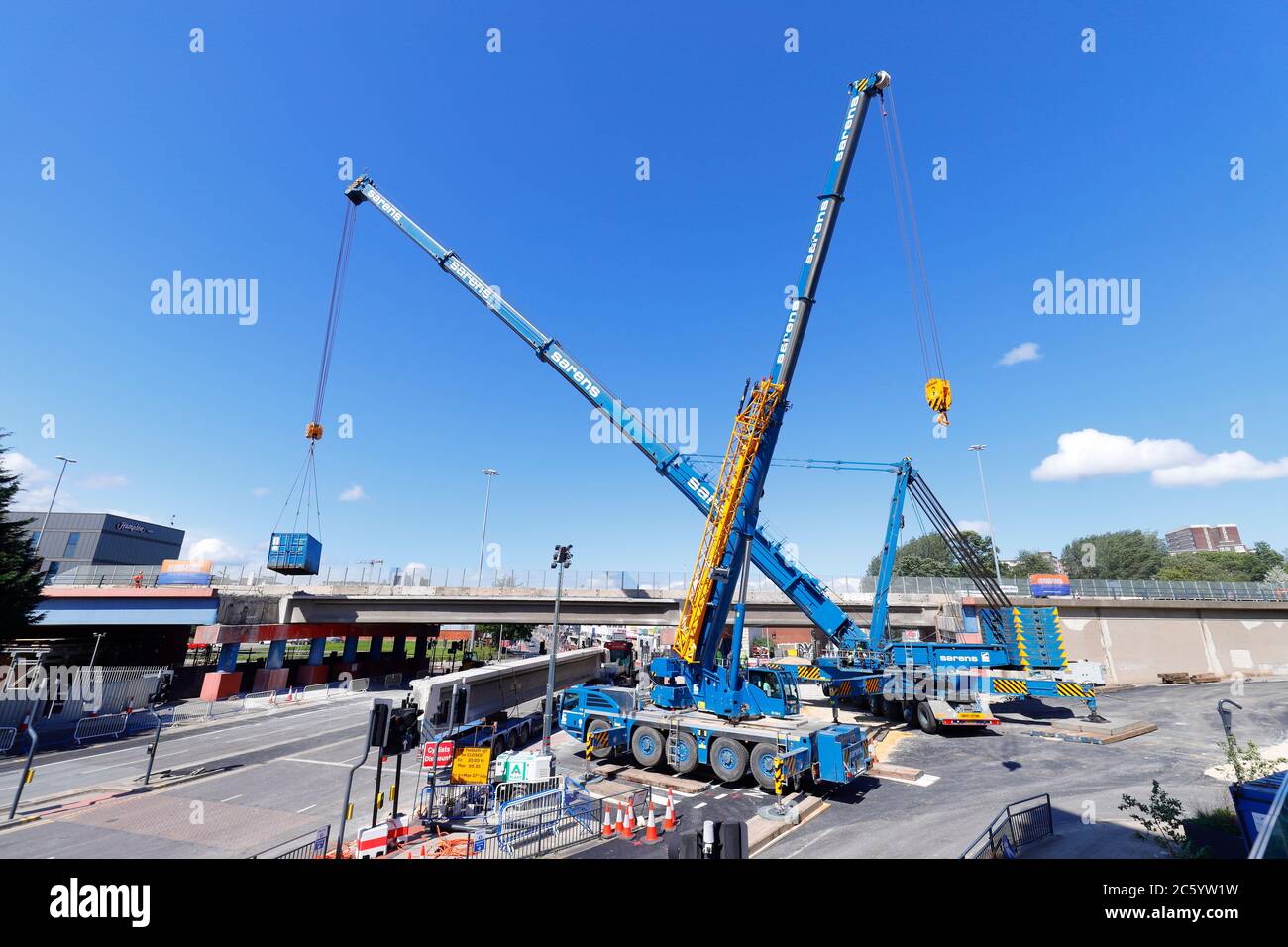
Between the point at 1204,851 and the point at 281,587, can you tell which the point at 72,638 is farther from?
the point at 1204,851

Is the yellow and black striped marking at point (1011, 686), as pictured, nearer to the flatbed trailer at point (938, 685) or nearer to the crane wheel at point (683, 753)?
the flatbed trailer at point (938, 685)

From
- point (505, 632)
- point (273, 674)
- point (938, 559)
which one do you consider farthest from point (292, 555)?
point (938, 559)

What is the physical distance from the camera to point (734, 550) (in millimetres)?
18875

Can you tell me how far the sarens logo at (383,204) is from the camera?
31.3 m

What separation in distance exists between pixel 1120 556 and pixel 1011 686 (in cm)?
10062

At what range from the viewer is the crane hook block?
19.1 meters

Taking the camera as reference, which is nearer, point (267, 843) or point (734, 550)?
point (267, 843)

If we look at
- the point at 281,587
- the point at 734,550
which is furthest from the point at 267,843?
the point at 281,587

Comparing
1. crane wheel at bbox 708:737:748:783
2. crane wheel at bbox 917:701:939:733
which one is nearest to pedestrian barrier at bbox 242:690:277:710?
crane wheel at bbox 708:737:748:783

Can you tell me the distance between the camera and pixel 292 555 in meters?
28.7

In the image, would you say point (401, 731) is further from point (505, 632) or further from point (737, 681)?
point (505, 632)

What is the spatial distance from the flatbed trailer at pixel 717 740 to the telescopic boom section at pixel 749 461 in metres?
2.19

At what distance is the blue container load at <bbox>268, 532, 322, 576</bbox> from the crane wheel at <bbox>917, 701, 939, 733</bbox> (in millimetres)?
29360
